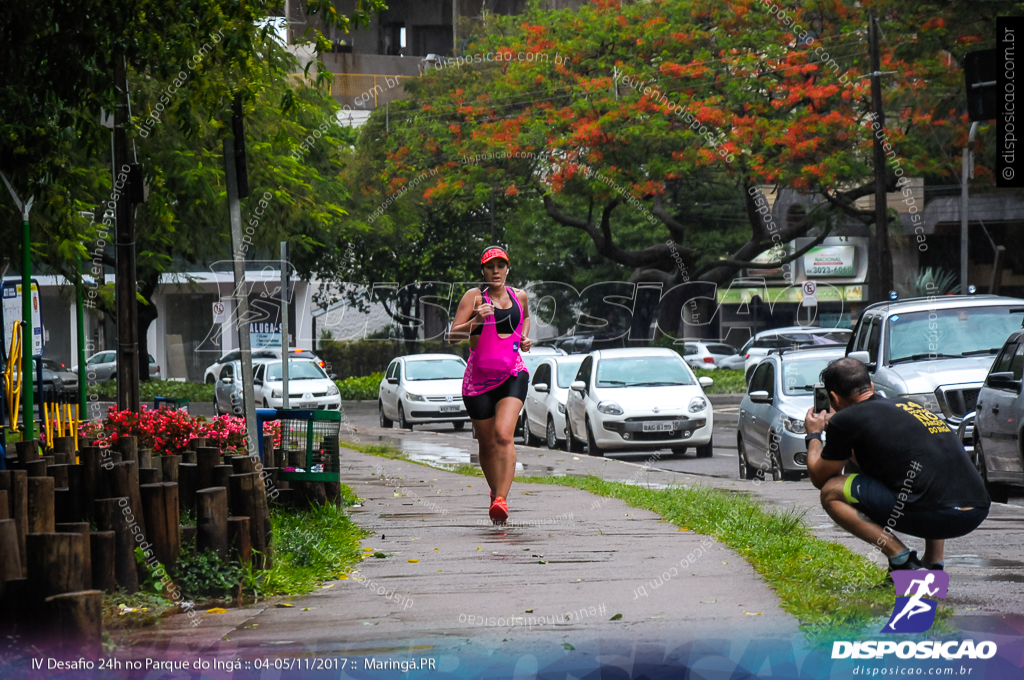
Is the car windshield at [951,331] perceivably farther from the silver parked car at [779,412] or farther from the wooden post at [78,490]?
the wooden post at [78,490]

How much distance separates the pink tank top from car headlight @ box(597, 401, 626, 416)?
9.59 metres

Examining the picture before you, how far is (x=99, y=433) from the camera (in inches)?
408

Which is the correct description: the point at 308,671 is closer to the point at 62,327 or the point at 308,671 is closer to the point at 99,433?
the point at 99,433

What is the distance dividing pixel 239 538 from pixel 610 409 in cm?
1210

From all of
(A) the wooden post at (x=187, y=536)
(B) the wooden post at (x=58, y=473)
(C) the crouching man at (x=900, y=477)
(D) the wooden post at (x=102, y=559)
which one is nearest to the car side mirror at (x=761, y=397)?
(C) the crouching man at (x=900, y=477)

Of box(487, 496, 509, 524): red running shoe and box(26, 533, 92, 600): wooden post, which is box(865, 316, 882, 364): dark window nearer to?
box(487, 496, 509, 524): red running shoe

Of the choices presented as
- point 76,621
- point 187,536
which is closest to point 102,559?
point 187,536

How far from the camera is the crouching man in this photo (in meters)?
5.75

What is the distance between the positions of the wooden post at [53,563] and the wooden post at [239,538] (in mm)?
1443

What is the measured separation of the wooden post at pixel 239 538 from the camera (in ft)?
20.3

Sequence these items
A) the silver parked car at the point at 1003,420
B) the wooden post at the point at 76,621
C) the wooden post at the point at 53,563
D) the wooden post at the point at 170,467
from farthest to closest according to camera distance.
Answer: the silver parked car at the point at 1003,420 → the wooden post at the point at 170,467 → the wooden post at the point at 53,563 → the wooden post at the point at 76,621

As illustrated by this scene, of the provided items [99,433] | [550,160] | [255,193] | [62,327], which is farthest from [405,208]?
[99,433]

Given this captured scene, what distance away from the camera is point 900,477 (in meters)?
5.79

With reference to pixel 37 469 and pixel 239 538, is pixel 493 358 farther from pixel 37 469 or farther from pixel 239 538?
pixel 37 469
